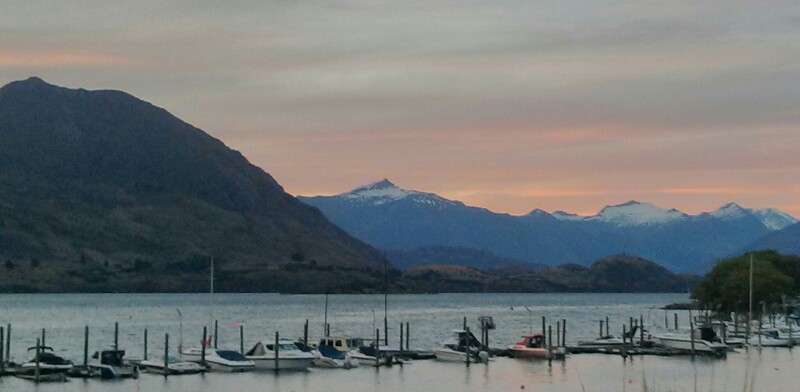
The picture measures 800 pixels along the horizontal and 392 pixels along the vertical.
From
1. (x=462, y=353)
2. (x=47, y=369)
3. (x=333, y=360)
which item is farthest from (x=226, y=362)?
(x=462, y=353)

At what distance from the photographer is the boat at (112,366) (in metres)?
76.2

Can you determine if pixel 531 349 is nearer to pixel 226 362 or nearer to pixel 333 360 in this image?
pixel 333 360

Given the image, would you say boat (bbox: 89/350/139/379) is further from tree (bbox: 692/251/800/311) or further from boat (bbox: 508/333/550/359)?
tree (bbox: 692/251/800/311)

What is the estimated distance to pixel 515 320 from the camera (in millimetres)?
197125

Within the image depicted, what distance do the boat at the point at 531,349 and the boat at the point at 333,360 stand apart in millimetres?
15791

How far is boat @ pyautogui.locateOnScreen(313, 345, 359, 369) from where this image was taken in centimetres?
8606

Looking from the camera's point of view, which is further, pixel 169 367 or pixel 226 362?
pixel 226 362

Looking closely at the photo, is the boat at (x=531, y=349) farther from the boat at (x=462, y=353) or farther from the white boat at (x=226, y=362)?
the white boat at (x=226, y=362)

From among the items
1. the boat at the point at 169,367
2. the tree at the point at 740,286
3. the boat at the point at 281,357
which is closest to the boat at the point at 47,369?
the boat at the point at 169,367

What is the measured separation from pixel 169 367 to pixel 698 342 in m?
42.2

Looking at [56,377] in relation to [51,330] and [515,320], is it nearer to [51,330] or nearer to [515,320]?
[51,330]

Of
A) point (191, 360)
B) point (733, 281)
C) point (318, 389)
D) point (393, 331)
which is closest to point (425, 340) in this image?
point (393, 331)

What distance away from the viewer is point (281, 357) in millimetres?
83562

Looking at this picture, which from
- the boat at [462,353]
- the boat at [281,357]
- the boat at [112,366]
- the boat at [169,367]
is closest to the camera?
the boat at [112,366]
